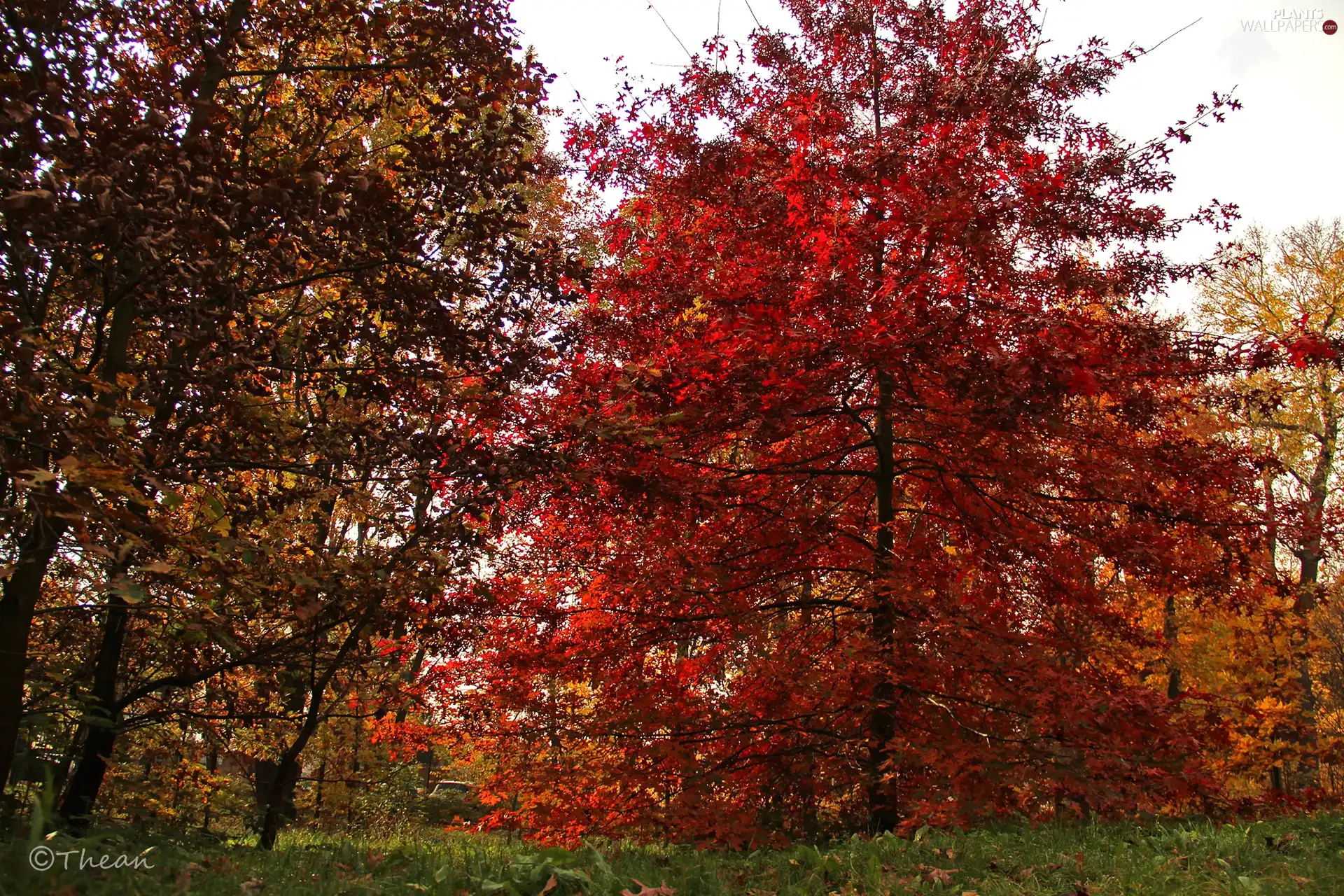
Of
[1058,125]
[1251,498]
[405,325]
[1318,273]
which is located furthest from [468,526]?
[1318,273]

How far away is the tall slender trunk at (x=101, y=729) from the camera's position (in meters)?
6.00

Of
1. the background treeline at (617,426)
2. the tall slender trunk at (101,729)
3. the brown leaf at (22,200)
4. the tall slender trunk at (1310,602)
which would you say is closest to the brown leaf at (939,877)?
the background treeline at (617,426)

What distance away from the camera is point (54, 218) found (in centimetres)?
369

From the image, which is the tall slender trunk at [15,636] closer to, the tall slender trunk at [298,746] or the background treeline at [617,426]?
the background treeline at [617,426]

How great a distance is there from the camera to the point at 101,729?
603 centimetres

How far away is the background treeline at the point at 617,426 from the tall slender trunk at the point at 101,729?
65 millimetres

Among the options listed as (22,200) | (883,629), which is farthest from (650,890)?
(883,629)

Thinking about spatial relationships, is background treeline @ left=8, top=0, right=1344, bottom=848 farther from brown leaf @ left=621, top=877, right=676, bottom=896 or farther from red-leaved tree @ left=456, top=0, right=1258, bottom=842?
brown leaf @ left=621, top=877, right=676, bottom=896

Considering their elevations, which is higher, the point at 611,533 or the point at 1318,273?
the point at 1318,273

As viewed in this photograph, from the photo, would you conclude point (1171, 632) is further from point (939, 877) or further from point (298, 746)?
point (298, 746)

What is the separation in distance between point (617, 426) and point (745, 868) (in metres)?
2.57

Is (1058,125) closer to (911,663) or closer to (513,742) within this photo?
(911,663)

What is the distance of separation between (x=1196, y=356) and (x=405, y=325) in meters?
6.79

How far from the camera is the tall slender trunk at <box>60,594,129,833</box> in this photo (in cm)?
600
